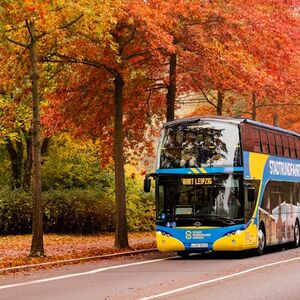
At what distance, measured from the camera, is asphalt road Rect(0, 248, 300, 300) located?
14.0 metres

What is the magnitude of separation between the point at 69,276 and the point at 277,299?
644 cm

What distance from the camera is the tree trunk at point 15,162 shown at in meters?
42.7

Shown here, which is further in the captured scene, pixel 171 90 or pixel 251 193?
pixel 171 90

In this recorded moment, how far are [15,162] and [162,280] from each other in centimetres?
2749

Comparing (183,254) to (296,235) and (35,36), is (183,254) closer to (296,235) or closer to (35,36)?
(296,235)

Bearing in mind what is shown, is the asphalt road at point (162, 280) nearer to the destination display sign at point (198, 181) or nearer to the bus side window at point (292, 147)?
the destination display sign at point (198, 181)

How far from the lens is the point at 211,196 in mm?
23719

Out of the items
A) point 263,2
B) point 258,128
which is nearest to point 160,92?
point 263,2

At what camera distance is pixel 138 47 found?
2692cm

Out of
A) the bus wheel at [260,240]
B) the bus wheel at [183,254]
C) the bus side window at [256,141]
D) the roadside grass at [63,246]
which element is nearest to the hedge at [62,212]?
the roadside grass at [63,246]

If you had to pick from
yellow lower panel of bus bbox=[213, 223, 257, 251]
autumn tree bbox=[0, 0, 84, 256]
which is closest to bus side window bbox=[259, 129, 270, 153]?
yellow lower panel of bus bbox=[213, 223, 257, 251]

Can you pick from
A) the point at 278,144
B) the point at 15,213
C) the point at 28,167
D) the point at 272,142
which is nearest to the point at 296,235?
the point at 278,144

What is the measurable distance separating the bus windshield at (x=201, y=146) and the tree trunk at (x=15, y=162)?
64.9ft

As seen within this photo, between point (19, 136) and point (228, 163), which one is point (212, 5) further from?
point (19, 136)
